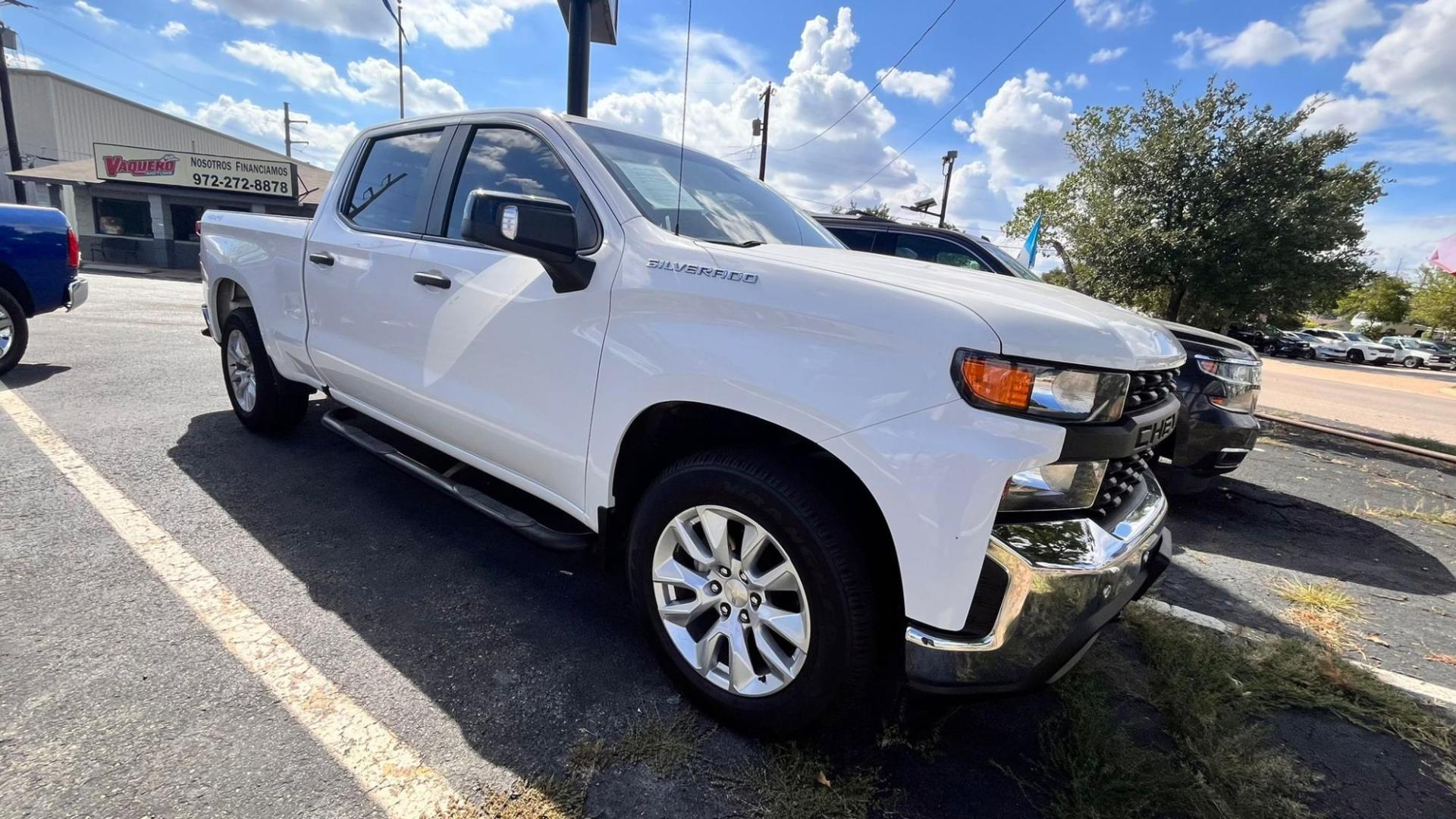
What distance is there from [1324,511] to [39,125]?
183 feet

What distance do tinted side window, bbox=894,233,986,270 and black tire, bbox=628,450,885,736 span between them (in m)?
4.82

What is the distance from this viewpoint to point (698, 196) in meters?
2.67

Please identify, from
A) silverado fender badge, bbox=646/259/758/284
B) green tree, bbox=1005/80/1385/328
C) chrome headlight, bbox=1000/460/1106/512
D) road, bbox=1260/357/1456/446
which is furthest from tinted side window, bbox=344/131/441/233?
green tree, bbox=1005/80/1385/328

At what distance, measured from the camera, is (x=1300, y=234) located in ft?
47.9

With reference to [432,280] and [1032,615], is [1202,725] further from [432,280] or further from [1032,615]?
[432,280]

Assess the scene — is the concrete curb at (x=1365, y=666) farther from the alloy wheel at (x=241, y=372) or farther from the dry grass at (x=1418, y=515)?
the alloy wheel at (x=241, y=372)

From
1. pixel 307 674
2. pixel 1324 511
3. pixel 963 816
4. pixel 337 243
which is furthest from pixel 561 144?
pixel 1324 511

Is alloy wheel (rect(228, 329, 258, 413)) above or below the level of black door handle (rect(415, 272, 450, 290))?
below

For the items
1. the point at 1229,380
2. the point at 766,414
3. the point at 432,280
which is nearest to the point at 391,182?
the point at 432,280

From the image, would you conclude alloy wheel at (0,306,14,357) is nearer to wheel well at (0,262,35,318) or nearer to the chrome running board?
wheel well at (0,262,35,318)

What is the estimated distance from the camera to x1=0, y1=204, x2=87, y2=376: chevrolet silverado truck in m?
5.52

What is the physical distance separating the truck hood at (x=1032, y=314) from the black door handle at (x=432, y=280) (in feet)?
4.30

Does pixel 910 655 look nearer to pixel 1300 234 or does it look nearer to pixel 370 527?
pixel 370 527

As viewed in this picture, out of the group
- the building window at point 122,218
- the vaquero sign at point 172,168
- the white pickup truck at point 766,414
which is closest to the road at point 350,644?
the white pickup truck at point 766,414
